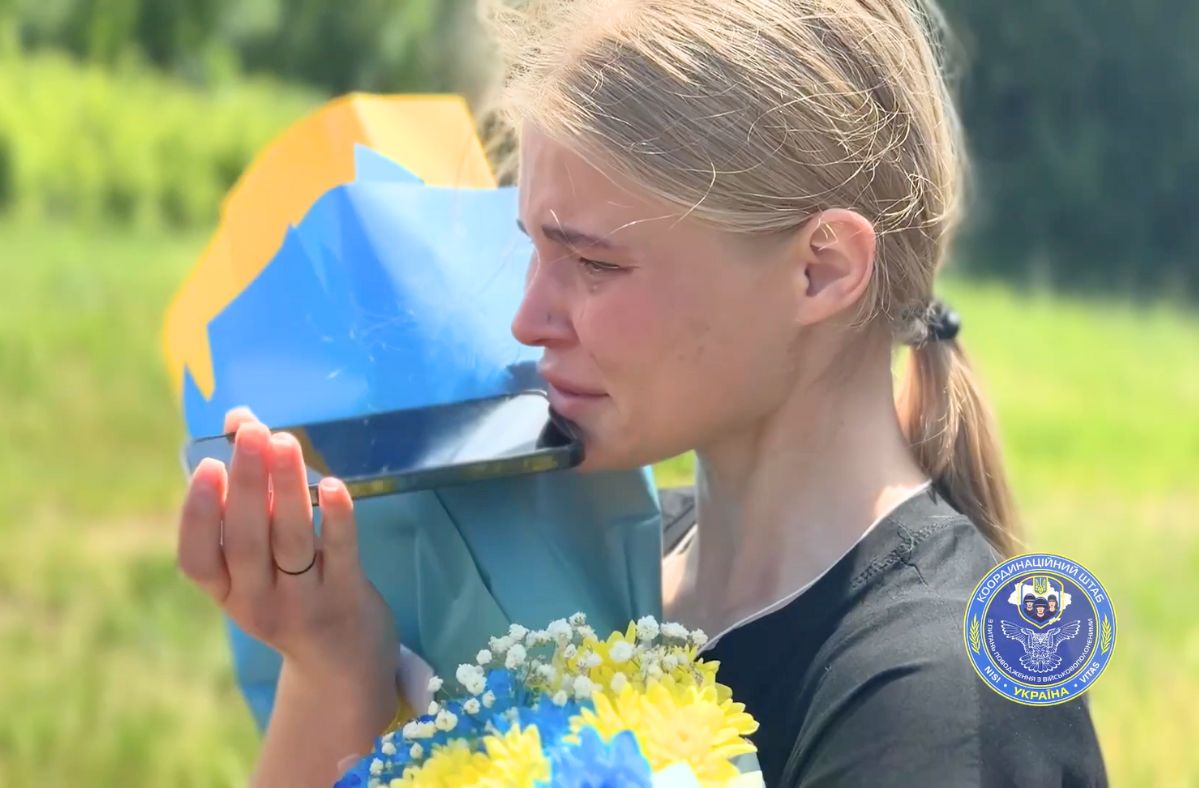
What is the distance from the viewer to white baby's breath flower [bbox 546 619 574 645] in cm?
100

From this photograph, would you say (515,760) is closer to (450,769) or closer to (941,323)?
(450,769)

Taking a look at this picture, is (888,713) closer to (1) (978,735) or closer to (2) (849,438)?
(1) (978,735)

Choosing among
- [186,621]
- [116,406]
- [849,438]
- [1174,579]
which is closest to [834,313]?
[849,438]

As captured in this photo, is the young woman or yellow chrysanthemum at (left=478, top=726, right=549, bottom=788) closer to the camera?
yellow chrysanthemum at (left=478, top=726, right=549, bottom=788)

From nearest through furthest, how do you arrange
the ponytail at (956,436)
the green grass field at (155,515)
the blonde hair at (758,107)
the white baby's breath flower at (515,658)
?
the white baby's breath flower at (515,658) → the blonde hair at (758,107) → the ponytail at (956,436) → the green grass field at (155,515)

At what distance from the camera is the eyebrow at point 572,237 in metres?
→ 1.10

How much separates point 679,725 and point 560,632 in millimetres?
131

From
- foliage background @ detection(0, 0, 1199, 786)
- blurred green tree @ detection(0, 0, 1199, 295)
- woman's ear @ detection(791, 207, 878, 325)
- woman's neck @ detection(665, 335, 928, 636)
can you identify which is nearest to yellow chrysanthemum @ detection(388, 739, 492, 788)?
woman's neck @ detection(665, 335, 928, 636)

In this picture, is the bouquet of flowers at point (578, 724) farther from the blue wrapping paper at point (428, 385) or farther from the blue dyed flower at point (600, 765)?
the blue wrapping paper at point (428, 385)

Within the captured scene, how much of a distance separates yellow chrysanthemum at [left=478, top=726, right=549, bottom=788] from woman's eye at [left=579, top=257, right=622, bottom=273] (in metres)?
0.41

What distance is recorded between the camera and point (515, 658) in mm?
974

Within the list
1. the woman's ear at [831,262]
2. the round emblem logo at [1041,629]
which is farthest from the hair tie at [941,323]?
the round emblem logo at [1041,629]

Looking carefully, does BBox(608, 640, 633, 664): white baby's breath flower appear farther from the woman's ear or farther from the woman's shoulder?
the woman's ear

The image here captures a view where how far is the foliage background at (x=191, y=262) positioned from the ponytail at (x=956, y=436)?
0.99 feet
